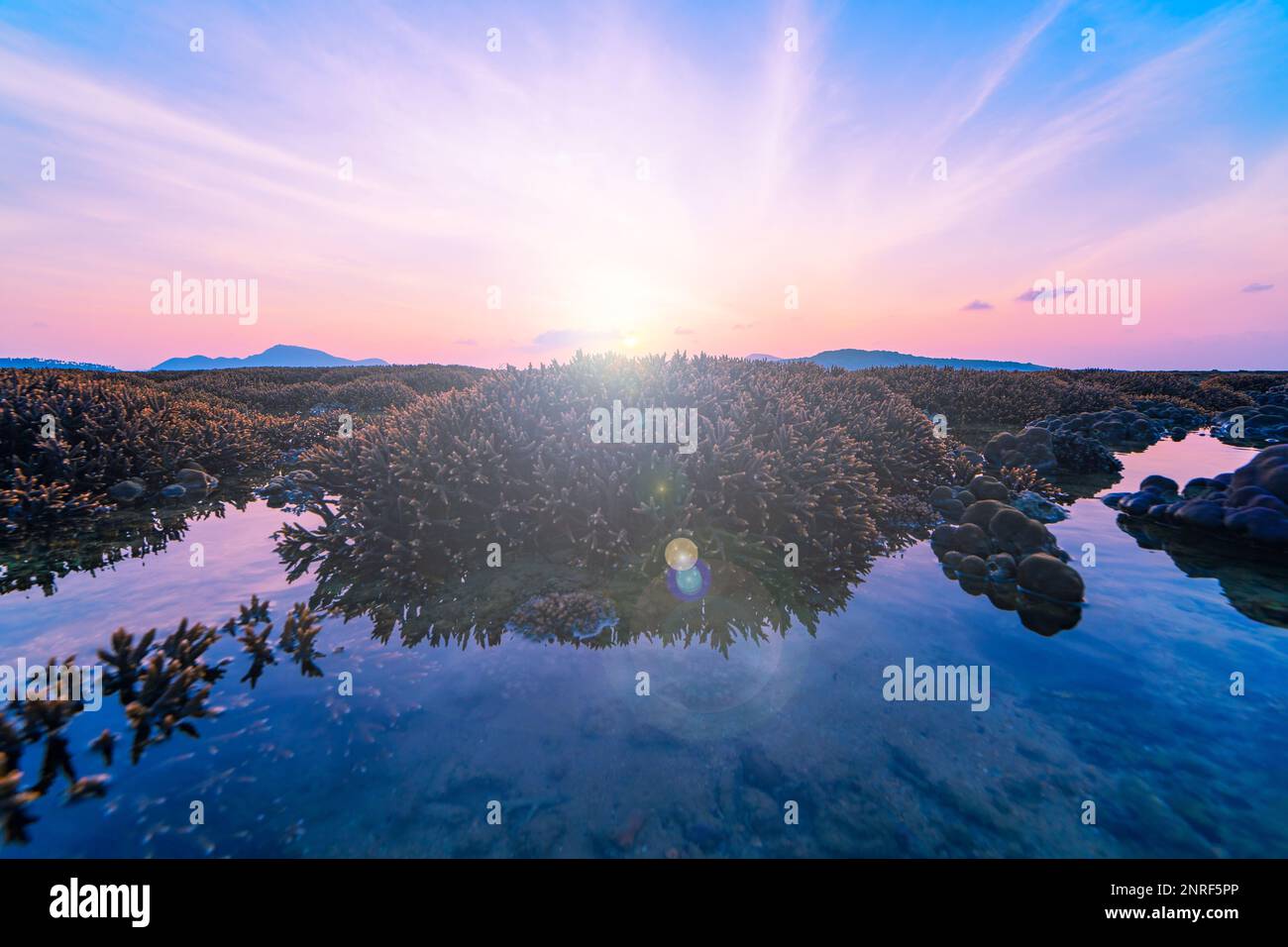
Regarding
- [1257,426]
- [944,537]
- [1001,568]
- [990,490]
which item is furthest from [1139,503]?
[1257,426]

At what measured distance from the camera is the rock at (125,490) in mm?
10047

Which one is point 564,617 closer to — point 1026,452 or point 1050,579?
point 1050,579

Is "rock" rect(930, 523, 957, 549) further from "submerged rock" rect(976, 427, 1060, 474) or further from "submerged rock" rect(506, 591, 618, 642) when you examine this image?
"submerged rock" rect(976, 427, 1060, 474)

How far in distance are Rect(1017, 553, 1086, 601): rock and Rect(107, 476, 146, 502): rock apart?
16.1 meters

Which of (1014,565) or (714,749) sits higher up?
(1014,565)

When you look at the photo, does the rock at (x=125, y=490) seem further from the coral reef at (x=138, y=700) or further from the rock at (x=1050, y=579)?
the rock at (x=1050, y=579)

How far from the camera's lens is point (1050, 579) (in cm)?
618

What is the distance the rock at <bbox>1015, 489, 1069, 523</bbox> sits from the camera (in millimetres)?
9594

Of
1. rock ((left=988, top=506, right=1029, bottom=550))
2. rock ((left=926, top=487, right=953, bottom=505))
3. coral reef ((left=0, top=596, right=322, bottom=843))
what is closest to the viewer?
coral reef ((left=0, top=596, right=322, bottom=843))

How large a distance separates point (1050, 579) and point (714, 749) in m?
5.34

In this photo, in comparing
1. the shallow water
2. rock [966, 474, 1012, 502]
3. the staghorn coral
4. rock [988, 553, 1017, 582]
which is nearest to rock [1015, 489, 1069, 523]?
rock [966, 474, 1012, 502]

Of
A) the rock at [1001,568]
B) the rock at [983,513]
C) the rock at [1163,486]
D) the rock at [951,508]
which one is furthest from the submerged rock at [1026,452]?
the rock at [1001,568]

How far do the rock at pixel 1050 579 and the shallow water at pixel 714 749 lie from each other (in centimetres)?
73

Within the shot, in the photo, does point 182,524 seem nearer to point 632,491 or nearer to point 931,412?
point 632,491
